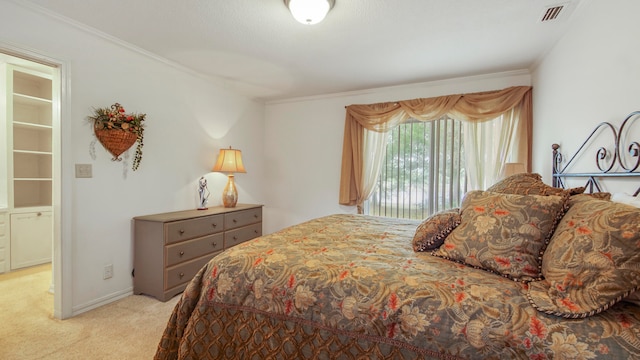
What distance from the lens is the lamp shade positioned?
3.62 metres

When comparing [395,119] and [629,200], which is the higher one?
[395,119]

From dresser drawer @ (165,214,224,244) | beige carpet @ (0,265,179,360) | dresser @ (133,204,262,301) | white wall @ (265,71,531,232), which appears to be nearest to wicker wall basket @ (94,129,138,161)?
dresser @ (133,204,262,301)

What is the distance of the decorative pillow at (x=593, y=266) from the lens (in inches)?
35.6

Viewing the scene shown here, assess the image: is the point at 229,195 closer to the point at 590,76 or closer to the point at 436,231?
the point at 436,231

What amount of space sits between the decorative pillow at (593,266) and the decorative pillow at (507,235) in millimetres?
97

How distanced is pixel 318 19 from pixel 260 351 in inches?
82.5

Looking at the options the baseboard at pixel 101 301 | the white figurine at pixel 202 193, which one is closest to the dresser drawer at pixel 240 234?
the white figurine at pixel 202 193

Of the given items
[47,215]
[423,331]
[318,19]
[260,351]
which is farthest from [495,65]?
[47,215]

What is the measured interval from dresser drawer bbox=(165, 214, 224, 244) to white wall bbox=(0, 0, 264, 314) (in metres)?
0.49

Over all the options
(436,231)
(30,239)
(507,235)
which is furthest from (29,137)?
(507,235)

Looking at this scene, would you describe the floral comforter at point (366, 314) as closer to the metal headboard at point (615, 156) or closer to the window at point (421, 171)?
the metal headboard at point (615, 156)

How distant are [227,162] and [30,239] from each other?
2680 mm

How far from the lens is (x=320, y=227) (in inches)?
89.7

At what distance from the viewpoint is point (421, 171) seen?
387 centimetres
